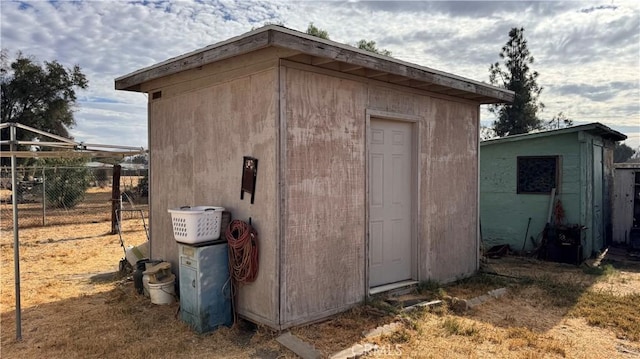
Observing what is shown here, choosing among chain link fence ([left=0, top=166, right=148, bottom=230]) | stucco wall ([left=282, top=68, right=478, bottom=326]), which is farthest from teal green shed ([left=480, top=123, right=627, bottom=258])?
chain link fence ([left=0, top=166, right=148, bottom=230])

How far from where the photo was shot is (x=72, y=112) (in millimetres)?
22703

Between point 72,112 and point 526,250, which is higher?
point 72,112

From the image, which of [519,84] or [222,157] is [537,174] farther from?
[519,84]

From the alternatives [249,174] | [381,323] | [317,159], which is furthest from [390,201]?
[249,174]

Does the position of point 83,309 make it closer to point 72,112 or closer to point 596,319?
point 596,319

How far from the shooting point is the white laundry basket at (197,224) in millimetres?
4062

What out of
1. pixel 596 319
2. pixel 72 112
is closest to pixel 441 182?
pixel 596 319

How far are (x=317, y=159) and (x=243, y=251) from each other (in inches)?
45.5

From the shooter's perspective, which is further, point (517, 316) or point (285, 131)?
point (517, 316)

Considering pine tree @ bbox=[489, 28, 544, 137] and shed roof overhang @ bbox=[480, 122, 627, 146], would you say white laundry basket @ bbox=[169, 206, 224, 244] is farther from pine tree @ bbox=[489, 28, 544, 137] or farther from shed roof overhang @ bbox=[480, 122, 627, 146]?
pine tree @ bbox=[489, 28, 544, 137]

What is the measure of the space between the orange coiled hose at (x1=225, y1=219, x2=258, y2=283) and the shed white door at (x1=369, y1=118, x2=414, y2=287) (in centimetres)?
154

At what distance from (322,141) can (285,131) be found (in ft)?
1.58

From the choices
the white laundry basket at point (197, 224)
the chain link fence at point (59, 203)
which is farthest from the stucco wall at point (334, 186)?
the chain link fence at point (59, 203)

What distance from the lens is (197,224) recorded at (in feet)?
13.4
